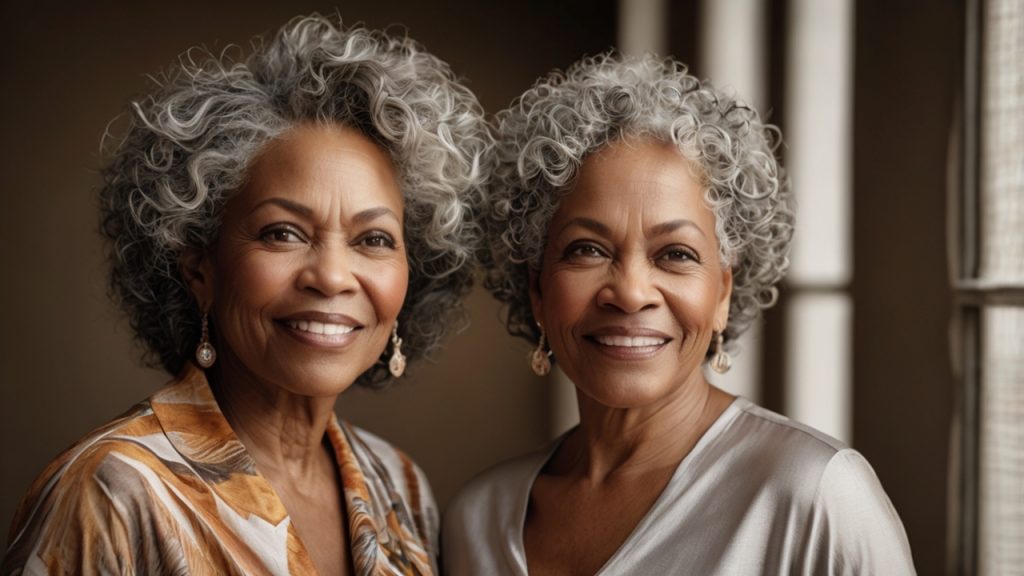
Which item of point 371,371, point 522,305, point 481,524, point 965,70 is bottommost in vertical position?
point 481,524

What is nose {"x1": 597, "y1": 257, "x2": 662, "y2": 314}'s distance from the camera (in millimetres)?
1941

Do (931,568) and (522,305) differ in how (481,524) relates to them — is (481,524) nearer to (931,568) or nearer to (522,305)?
(522,305)

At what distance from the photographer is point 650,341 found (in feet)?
6.51

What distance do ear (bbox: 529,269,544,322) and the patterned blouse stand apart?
505 millimetres

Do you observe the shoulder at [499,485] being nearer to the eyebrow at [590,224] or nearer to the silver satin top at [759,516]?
the silver satin top at [759,516]

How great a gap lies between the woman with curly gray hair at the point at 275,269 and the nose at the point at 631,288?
1.35ft

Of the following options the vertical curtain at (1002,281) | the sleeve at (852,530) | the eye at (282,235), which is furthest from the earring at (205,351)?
the vertical curtain at (1002,281)

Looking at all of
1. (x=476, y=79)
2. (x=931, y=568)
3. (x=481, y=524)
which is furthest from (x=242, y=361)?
(x=476, y=79)

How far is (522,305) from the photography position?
2355mm

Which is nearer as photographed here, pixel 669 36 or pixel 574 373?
pixel 574 373

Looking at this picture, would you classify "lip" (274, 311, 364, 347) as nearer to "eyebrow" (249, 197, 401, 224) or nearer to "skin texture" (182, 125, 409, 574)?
"skin texture" (182, 125, 409, 574)

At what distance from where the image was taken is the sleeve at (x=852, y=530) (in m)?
1.74

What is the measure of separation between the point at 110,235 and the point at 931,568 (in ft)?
6.56

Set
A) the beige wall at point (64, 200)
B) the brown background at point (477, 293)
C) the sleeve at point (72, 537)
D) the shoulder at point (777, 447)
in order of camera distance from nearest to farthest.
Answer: the sleeve at point (72, 537) < the shoulder at point (777, 447) < the brown background at point (477, 293) < the beige wall at point (64, 200)
